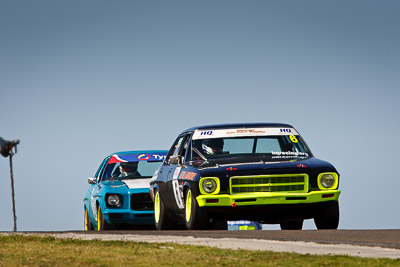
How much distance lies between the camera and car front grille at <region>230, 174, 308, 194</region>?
1554 centimetres

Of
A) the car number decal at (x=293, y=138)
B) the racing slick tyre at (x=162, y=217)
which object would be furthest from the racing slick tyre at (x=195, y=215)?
the car number decal at (x=293, y=138)

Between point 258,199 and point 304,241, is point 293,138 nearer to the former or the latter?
point 258,199

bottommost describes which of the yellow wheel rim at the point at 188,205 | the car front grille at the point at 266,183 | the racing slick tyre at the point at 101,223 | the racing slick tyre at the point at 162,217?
the racing slick tyre at the point at 101,223

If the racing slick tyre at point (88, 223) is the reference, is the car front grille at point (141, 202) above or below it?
above

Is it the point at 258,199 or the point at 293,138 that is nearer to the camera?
the point at 258,199

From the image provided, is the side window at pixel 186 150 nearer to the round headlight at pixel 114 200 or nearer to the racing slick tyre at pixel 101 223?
the round headlight at pixel 114 200

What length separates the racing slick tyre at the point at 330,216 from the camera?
15.7 m

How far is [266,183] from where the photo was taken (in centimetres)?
1555

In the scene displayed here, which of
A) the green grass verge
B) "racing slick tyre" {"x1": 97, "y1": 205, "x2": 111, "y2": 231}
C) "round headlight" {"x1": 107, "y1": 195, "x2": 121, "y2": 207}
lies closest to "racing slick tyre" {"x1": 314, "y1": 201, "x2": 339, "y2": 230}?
the green grass verge

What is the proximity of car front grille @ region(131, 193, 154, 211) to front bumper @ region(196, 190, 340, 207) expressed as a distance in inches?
162

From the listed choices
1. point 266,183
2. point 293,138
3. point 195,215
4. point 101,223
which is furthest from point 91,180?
point 266,183

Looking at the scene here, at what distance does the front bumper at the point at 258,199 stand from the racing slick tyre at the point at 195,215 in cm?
12

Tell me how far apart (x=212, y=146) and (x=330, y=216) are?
7.28 ft

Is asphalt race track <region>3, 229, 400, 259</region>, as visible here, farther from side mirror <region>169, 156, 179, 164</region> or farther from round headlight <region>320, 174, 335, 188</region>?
side mirror <region>169, 156, 179, 164</region>
